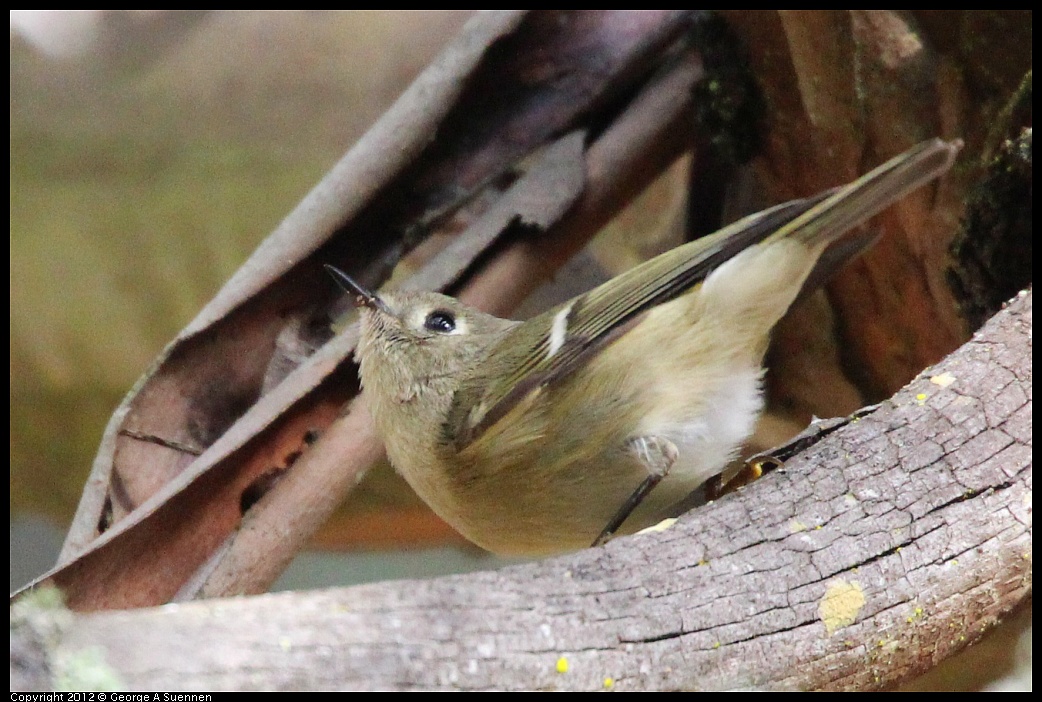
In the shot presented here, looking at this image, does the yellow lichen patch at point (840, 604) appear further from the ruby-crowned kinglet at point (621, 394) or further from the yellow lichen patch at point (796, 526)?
the ruby-crowned kinglet at point (621, 394)

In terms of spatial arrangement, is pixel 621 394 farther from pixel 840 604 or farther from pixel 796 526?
pixel 840 604

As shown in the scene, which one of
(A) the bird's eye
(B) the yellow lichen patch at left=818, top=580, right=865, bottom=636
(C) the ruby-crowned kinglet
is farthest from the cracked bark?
(A) the bird's eye

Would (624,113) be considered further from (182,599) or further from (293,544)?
(182,599)

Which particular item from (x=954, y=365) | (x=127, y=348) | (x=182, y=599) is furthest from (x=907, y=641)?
(x=127, y=348)

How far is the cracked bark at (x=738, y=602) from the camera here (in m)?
0.89

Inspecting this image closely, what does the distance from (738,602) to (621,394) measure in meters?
0.60

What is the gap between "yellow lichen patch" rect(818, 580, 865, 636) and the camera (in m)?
1.15

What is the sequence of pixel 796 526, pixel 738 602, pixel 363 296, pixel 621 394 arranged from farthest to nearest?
1. pixel 363 296
2. pixel 621 394
3. pixel 796 526
4. pixel 738 602

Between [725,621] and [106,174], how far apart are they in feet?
9.76

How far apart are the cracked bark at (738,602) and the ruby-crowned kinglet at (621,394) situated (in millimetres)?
330

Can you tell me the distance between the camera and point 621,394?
5.50ft

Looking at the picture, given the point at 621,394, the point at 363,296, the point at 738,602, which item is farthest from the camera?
the point at 363,296

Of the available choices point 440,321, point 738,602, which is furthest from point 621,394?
point 738,602

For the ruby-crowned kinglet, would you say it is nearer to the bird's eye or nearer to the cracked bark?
the bird's eye
